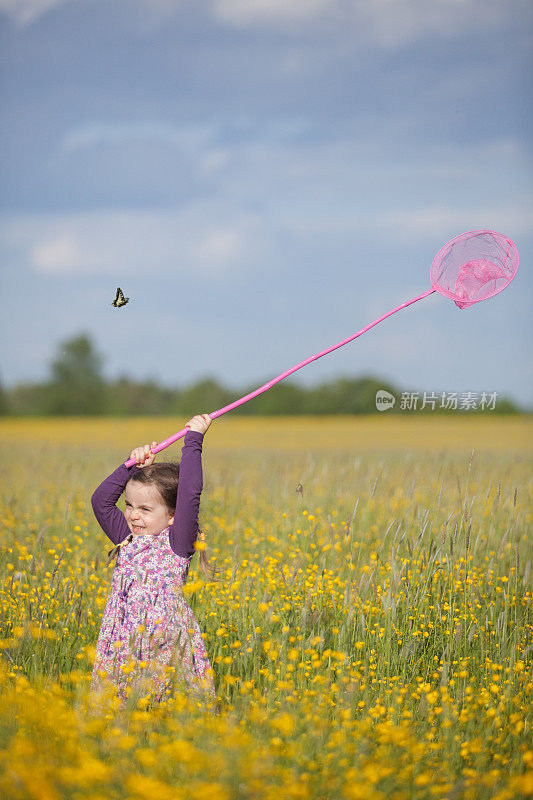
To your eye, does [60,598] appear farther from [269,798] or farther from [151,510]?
[269,798]

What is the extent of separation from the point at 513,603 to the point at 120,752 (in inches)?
111

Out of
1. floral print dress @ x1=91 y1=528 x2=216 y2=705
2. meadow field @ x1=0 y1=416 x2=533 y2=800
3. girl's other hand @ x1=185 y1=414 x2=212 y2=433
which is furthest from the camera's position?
girl's other hand @ x1=185 y1=414 x2=212 y2=433

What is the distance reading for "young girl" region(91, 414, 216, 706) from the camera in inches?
127

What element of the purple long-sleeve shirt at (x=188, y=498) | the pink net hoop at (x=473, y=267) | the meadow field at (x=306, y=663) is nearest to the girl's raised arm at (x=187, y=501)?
the purple long-sleeve shirt at (x=188, y=498)

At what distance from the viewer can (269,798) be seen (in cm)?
230

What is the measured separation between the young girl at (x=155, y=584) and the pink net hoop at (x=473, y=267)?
1.83 metres

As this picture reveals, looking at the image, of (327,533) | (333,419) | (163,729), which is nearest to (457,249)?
(327,533)

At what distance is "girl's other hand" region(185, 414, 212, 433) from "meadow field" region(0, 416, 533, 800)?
963 millimetres

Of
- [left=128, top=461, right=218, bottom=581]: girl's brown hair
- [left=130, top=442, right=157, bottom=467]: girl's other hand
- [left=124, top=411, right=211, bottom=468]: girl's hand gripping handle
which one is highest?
[left=124, top=411, right=211, bottom=468]: girl's hand gripping handle

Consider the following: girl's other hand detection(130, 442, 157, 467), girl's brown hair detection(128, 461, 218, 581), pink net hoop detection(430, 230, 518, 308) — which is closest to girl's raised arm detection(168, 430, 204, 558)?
girl's brown hair detection(128, 461, 218, 581)

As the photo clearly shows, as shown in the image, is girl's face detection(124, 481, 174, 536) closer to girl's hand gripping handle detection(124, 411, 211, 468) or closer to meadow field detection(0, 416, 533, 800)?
girl's hand gripping handle detection(124, 411, 211, 468)

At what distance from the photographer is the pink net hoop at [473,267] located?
4.42m

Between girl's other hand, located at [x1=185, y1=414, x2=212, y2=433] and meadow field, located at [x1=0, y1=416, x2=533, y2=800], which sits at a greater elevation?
girl's other hand, located at [x1=185, y1=414, x2=212, y2=433]

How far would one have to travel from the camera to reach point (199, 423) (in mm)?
3600
